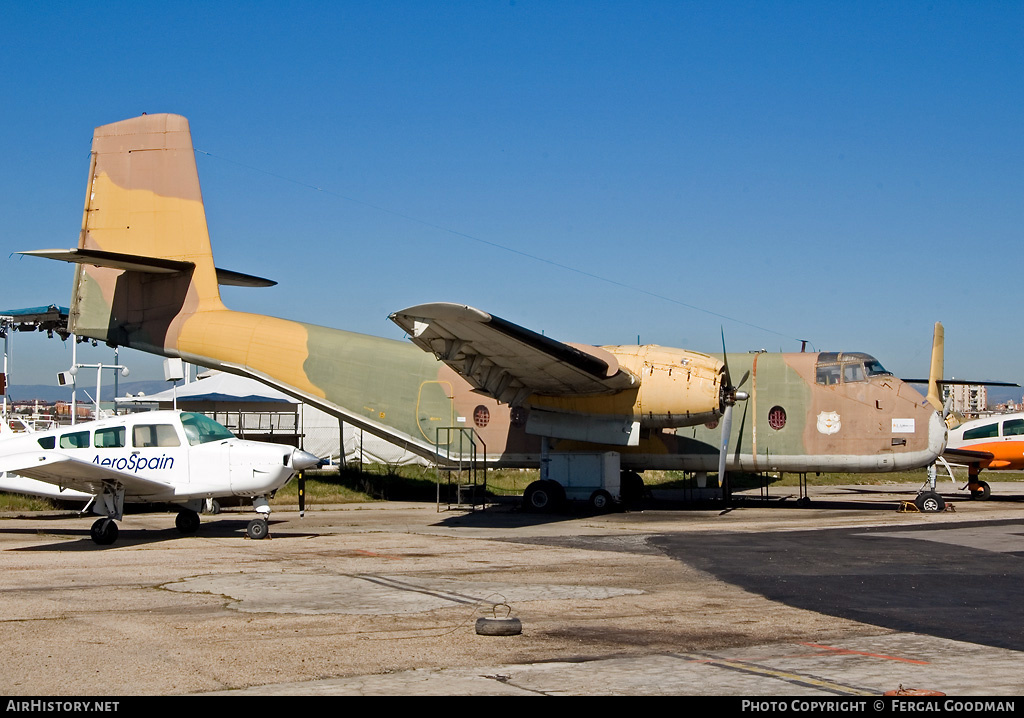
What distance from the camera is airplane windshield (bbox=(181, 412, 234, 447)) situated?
15766mm

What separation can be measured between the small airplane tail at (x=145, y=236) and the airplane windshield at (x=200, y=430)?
8.66 metres

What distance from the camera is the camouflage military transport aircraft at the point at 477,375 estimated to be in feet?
65.9

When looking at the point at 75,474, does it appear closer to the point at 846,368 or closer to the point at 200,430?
the point at 200,430

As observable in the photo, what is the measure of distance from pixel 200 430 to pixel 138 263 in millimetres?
8639

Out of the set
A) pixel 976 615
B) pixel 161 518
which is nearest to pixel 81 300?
pixel 161 518

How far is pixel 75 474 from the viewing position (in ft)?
47.3

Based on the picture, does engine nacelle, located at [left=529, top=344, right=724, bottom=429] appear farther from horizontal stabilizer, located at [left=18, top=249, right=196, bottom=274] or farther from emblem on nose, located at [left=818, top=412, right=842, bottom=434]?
horizontal stabilizer, located at [left=18, top=249, right=196, bottom=274]

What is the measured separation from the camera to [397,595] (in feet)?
31.9

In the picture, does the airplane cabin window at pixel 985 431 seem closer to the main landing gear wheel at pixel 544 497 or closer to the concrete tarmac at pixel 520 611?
the concrete tarmac at pixel 520 611

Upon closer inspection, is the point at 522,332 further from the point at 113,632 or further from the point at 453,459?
the point at 113,632

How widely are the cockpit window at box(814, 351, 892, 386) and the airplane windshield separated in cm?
1354

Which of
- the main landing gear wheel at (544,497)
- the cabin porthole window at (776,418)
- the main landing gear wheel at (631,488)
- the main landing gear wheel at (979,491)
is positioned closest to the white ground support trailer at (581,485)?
the main landing gear wheel at (544,497)

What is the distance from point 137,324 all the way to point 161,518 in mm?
6395

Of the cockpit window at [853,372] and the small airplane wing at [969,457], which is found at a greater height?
the cockpit window at [853,372]
